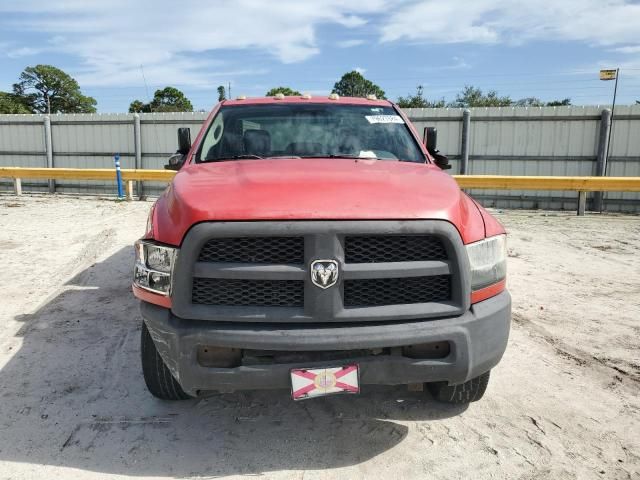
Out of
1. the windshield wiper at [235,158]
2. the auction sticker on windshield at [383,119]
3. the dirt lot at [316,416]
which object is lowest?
the dirt lot at [316,416]

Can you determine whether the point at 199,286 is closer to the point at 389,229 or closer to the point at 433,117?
the point at 389,229

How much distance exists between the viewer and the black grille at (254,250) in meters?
2.32

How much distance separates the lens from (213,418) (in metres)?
2.98

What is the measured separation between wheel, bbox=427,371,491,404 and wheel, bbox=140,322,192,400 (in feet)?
5.14

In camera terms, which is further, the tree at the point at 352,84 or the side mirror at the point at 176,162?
the tree at the point at 352,84

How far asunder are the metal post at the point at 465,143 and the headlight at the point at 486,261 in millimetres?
12089

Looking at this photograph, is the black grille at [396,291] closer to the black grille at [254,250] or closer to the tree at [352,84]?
the black grille at [254,250]

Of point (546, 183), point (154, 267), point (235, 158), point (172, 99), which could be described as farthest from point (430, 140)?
point (172, 99)

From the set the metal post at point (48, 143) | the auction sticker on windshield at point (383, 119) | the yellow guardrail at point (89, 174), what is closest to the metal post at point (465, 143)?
the yellow guardrail at point (89, 174)

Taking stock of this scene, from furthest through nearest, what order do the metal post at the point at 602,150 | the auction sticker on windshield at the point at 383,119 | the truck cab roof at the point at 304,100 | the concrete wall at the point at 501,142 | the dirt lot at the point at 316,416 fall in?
the concrete wall at the point at 501,142 < the metal post at the point at 602,150 < the truck cab roof at the point at 304,100 < the auction sticker on windshield at the point at 383,119 < the dirt lot at the point at 316,416


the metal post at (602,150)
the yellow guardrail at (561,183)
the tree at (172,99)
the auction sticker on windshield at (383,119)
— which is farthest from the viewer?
the tree at (172,99)

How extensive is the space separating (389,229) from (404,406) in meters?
1.38

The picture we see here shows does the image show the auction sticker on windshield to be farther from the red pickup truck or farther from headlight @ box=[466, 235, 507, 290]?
headlight @ box=[466, 235, 507, 290]

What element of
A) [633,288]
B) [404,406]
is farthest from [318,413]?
[633,288]
